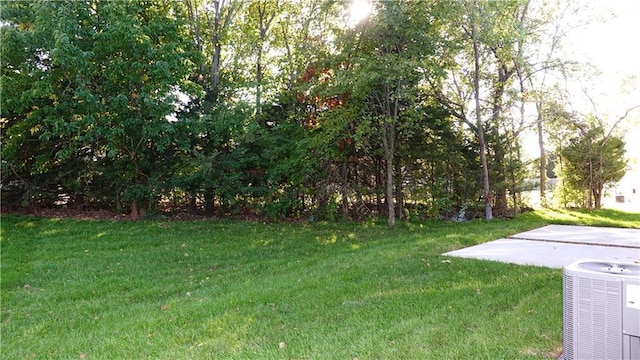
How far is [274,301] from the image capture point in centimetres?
396

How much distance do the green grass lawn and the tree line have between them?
8.79ft

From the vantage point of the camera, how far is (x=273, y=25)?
13219 mm

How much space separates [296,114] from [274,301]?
7.15m

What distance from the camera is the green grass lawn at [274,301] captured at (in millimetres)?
2904

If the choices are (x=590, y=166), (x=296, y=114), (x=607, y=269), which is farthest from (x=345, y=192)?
(x=607, y=269)

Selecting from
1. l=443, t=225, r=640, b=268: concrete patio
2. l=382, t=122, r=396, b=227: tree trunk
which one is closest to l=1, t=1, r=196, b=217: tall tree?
l=382, t=122, r=396, b=227: tree trunk

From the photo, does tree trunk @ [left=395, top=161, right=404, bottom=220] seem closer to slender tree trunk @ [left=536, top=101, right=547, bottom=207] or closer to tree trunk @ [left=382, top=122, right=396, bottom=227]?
tree trunk @ [left=382, top=122, right=396, bottom=227]

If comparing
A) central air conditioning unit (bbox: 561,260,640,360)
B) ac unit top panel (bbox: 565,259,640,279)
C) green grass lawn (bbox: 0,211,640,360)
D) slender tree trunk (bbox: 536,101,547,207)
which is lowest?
green grass lawn (bbox: 0,211,640,360)

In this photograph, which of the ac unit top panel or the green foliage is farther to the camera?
the green foliage

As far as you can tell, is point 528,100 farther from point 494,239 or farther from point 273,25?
point 273,25

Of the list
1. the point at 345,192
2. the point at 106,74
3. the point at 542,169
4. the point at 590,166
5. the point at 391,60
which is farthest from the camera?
the point at 542,169

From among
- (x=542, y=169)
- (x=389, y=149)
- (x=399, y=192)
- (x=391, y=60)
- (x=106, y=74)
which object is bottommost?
(x=399, y=192)

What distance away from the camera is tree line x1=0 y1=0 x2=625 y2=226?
848 centimetres

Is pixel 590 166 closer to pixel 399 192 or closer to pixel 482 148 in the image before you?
pixel 482 148
